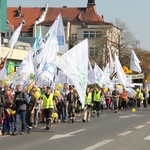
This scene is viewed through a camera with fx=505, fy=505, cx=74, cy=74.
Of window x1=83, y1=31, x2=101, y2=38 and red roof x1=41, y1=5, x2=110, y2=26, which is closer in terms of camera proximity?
window x1=83, y1=31, x2=101, y2=38

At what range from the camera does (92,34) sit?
105 metres

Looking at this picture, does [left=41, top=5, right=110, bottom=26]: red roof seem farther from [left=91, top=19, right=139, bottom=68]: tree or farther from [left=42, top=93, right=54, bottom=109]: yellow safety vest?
[left=42, top=93, right=54, bottom=109]: yellow safety vest

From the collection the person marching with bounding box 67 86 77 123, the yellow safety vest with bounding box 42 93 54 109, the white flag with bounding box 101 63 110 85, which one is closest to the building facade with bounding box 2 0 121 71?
the white flag with bounding box 101 63 110 85

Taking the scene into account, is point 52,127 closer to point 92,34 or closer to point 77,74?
point 77,74

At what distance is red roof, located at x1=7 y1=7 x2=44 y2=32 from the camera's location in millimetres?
119006

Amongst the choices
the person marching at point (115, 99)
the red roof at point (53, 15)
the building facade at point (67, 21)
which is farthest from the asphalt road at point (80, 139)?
the red roof at point (53, 15)

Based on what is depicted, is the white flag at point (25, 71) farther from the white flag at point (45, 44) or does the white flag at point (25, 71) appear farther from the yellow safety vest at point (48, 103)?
the yellow safety vest at point (48, 103)

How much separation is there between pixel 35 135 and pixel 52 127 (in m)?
3.05

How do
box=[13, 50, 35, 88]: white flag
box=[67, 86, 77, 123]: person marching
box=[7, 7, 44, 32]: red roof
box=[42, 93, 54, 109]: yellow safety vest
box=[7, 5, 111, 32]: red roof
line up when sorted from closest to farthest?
box=[42, 93, 54, 109]: yellow safety vest < box=[13, 50, 35, 88]: white flag < box=[67, 86, 77, 123]: person marching < box=[7, 5, 111, 32]: red roof < box=[7, 7, 44, 32]: red roof

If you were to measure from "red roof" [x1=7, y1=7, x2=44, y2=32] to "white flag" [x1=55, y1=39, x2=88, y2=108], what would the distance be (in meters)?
100

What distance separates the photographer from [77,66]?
17.7 m

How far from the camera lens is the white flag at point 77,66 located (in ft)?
57.4

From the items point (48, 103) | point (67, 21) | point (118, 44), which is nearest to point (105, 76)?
point (48, 103)

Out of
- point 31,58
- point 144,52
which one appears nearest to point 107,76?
point 31,58
